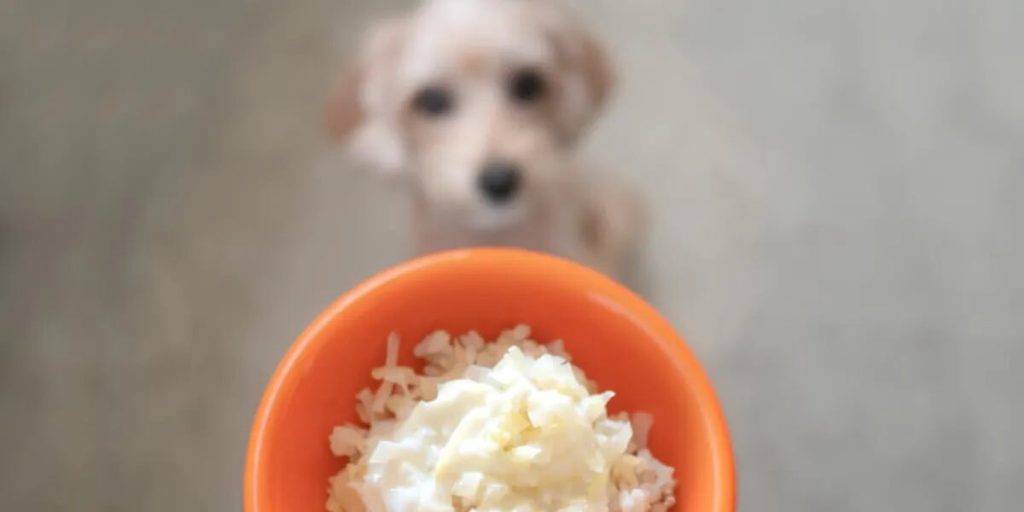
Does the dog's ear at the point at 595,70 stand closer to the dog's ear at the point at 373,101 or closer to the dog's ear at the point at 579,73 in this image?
the dog's ear at the point at 579,73

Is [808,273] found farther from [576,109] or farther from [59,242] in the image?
[59,242]

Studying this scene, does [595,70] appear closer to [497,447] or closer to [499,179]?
[499,179]

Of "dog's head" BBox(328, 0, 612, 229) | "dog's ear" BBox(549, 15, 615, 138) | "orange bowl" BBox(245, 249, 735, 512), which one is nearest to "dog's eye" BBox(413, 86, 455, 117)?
"dog's head" BBox(328, 0, 612, 229)

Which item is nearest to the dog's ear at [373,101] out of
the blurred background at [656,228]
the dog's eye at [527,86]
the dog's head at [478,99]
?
the dog's head at [478,99]

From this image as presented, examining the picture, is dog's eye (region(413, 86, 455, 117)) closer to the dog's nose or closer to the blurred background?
the dog's nose

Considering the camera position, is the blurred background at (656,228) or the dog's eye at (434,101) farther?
the blurred background at (656,228)

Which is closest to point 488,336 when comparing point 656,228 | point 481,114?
point 481,114

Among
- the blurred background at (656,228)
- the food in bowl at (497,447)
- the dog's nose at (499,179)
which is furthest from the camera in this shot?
the blurred background at (656,228)
